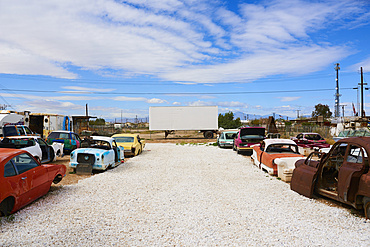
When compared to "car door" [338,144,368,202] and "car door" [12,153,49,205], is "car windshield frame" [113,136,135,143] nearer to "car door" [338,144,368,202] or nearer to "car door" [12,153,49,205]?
"car door" [12,153,49,205]

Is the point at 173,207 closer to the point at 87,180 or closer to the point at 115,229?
the point at 115,229

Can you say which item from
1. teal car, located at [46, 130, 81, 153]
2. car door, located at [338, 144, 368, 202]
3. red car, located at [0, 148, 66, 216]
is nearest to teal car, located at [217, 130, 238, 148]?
teal car, located at [46, 130, 81, 153]

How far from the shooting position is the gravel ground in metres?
5.04

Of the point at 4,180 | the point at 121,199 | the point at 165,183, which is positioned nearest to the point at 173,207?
the point at 121,199

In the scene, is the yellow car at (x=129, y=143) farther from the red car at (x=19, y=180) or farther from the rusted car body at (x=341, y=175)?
the rusted car body at (x=341, y=175)

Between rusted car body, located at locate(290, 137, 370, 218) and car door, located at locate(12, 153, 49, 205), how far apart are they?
646 cm

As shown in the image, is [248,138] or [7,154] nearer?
[7,154]

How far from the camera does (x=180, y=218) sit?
6129 mm

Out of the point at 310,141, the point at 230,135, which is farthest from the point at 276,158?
the point at 230,135

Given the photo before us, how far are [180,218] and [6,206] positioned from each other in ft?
11.3

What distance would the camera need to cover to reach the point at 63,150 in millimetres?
17328

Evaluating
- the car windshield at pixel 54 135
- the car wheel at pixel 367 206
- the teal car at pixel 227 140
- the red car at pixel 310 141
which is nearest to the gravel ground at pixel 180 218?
the car wheel at pixel 367 206

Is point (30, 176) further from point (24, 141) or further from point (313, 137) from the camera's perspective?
point (313, 137)

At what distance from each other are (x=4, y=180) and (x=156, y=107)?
35102 mm
